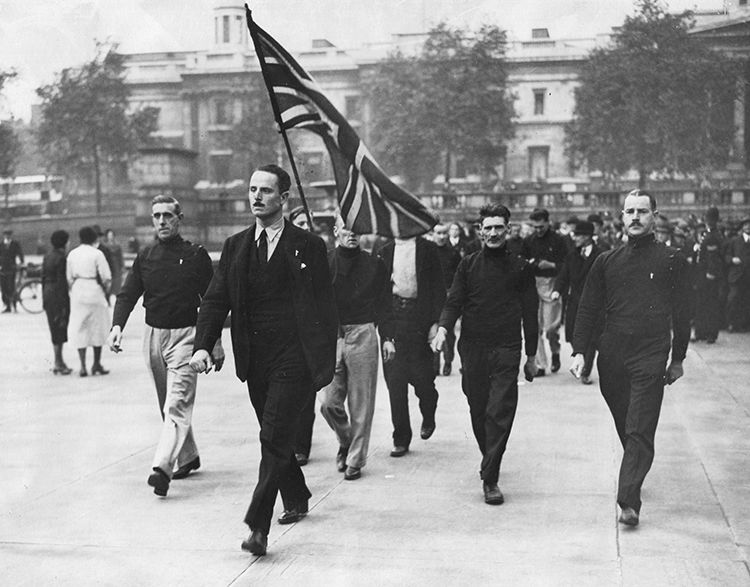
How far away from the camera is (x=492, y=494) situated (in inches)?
259

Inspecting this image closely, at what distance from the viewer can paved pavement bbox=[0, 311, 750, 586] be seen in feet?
17.2

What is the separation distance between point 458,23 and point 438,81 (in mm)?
4023

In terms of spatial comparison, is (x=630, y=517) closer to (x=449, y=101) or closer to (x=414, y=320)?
(x=414, y=320)

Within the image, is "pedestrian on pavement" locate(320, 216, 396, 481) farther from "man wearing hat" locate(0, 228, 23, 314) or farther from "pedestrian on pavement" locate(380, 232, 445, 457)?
"man wearing hat" locate(0, 228, 23, 314)

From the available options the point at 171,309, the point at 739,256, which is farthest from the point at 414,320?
the point at 739,256

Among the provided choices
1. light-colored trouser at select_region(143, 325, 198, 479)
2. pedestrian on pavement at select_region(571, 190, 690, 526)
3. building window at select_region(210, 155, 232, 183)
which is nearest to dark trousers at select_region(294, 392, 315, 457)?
light-colored trouser at select_region(143, 325, 198, 479)

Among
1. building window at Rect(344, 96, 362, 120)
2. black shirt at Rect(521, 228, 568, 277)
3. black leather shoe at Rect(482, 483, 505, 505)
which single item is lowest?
black leather shoe at Rect(482, 483, 505, 505)

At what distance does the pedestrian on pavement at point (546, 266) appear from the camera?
41.1 ft

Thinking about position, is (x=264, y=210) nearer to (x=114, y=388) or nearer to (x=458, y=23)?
(x=114, y=388)

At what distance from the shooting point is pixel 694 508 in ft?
21.1

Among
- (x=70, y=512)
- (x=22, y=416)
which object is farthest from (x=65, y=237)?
(x=70, y=512)

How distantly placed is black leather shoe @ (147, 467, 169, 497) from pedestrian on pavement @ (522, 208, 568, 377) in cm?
648

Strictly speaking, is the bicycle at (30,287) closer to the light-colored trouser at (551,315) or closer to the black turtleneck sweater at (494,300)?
the light-colored trouser at (551,315)

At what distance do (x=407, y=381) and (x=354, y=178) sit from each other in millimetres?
2037
